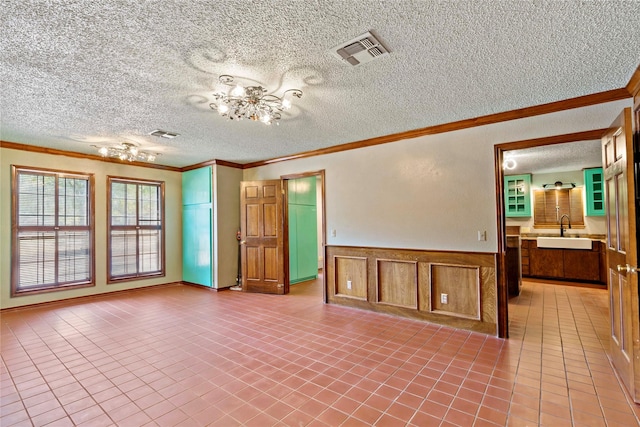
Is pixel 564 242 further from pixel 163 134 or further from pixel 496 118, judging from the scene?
pixel 163 134

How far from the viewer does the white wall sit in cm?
348

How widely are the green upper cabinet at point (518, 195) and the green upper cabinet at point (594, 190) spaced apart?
104cm

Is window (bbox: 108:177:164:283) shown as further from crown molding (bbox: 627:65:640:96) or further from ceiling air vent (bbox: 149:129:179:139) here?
crown molding (bbox: 627:65:640:96)

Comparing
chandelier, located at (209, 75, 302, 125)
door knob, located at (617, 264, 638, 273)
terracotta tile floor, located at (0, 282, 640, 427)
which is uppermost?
chandelier, located at (209, 75, 302, 125)

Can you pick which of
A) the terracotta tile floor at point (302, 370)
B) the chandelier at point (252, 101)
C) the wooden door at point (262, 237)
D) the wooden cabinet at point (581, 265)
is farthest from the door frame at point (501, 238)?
the wooden cabinet at point (581, 265)

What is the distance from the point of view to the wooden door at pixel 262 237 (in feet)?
18.6

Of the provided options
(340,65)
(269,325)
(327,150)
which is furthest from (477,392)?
(327,150)

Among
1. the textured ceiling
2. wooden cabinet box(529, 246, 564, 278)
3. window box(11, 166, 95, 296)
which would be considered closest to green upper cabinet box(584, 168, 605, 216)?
wooden cabinet box(529, 246, 564, 278)

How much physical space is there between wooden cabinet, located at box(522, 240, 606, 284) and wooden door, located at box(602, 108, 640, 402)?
4244mm

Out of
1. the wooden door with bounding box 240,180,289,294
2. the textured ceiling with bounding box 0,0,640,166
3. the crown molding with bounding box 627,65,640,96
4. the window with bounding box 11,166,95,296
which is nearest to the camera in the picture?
the textured ceiling with bounding box 0,0,640,166

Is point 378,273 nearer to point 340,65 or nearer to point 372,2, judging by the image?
point 340,65

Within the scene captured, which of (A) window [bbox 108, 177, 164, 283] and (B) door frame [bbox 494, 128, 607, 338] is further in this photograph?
(A) window [bbox 108, 177, 164, 283]

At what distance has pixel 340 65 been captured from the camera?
243cm

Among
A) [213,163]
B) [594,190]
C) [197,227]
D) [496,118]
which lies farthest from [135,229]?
[594,190]
